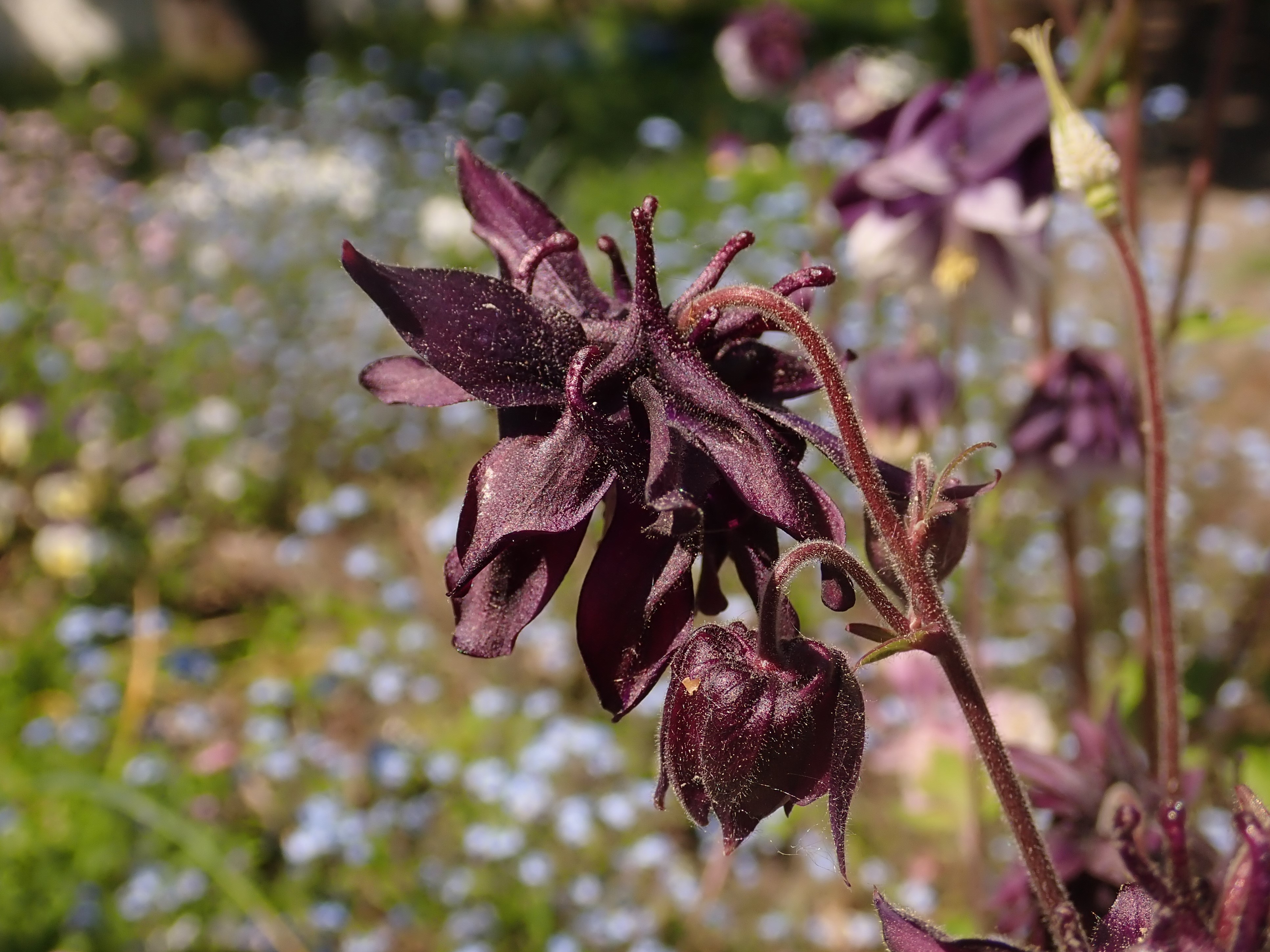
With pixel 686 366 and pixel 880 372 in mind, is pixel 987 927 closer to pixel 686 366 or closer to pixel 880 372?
pixel 880 372

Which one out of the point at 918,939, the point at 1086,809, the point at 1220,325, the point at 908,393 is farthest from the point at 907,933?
the point at 908,393

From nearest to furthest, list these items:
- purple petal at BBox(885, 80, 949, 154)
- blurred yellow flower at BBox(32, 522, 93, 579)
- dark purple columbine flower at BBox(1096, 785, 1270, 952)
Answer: dark purple columbine flower at BBox(1096, 785, 1270, 952)
purple petal at BBox(885, 80, 949, 154)
blurred yellow flower at BBox(32, 522, 93, 579)

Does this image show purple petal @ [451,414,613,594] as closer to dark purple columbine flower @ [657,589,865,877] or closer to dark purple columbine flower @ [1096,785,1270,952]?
dark purple columbine flower @ [657,589,865,877]

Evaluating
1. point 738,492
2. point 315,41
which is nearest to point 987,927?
point 738,492

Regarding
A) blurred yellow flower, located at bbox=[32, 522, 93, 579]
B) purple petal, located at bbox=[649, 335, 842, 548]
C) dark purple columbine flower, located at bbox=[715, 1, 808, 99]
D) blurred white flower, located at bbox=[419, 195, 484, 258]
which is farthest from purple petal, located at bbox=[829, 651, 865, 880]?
blurred white flower, located at bbox=[419, 195, 484, 258]

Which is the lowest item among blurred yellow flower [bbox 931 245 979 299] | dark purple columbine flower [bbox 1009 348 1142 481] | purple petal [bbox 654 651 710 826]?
dark purple columbine flower [bbox 1009 348 1142 481]

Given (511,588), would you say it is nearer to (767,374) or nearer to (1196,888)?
(767,374)

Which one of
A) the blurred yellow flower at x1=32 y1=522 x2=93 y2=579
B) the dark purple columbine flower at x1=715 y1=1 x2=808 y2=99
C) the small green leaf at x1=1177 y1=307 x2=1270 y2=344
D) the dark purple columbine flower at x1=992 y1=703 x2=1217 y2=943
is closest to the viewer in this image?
the dark purple columbine flower at x1=992 y1=703 x2=1217 y2=943

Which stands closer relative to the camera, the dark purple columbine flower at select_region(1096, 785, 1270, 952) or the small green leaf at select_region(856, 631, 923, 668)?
the dark purple columbine flower at select_region(1096, 785, 1270, 952)
